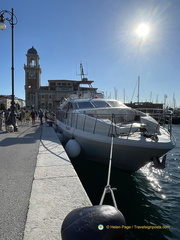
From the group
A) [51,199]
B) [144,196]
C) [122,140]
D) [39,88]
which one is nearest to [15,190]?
[51,199]

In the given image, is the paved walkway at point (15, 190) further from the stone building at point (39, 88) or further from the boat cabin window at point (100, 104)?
the stone building at point (39, 88)

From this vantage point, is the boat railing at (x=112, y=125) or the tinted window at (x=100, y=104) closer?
the boat railing at (x=112, y=125)

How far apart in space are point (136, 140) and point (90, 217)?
4444mm

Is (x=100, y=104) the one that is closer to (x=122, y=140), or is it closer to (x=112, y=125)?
(x=112, y=125)

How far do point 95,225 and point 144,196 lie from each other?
489 cm

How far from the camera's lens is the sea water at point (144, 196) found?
13.2ft

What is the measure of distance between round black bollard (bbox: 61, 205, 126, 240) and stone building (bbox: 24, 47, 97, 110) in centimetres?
5626

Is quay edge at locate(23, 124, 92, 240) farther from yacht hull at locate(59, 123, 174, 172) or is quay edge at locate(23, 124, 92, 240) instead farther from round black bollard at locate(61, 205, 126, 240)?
yacht hull at locate(59, 123, 174, 172)

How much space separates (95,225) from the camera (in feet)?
4.33

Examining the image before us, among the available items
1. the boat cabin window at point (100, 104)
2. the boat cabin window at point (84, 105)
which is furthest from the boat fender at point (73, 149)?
the boat cabin window at point (100, 104)

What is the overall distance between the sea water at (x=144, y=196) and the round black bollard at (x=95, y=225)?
1904mm

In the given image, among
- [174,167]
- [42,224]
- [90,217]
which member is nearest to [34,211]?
[42,224]

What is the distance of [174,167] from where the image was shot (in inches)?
329

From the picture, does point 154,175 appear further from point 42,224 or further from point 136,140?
point 42,224
